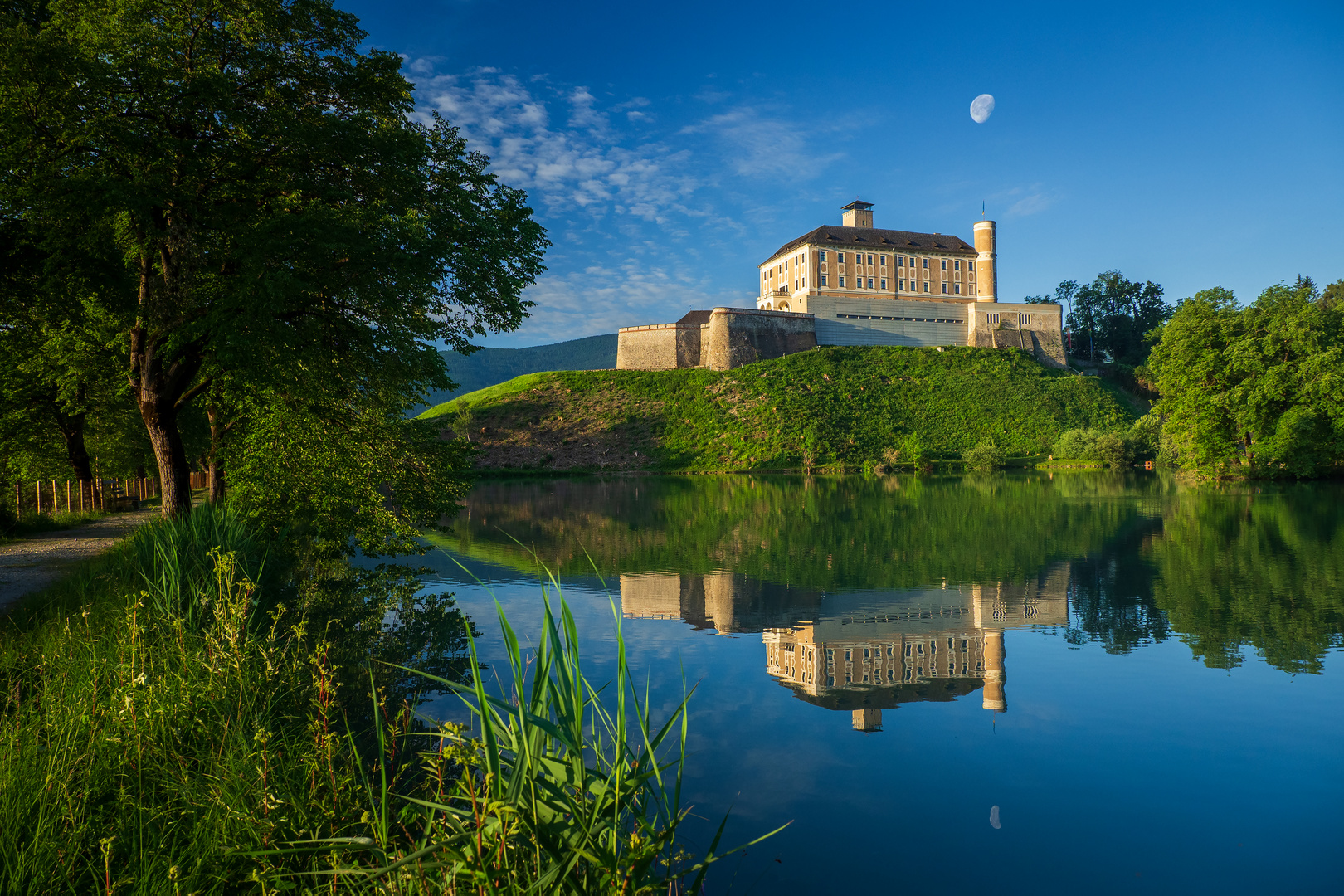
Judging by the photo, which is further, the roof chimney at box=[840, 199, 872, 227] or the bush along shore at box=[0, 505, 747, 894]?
the roof chimney at box=[840, 199, 872, 227]

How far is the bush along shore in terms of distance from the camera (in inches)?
115

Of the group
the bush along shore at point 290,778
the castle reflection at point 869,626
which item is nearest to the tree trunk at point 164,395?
the bush along shore at point 290,778

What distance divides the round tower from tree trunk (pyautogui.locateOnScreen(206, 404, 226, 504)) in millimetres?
85064

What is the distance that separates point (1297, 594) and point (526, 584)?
574 inches

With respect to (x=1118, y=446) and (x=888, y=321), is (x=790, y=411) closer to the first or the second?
(x=888, y=321)

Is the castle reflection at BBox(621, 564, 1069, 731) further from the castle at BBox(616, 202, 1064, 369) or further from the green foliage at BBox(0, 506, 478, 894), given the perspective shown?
the castle at BBox(616, 202, 1064, 369)

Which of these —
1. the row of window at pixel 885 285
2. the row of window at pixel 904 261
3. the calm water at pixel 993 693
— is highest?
the row of window at pixel 904 261

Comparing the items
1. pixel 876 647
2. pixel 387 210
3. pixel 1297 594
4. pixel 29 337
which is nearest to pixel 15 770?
pixel 876 647

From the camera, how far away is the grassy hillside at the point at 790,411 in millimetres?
66875

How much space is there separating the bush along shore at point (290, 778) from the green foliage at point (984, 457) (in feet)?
188

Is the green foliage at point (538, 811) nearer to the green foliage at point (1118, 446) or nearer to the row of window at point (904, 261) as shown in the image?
the green foliage at point (1118, 446)

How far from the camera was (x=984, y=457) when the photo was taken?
59.8m

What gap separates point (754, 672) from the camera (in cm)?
967

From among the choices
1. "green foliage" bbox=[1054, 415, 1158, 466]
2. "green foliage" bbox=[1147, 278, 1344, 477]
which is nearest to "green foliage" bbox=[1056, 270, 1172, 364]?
"green foliage" bbox=[1054, 415, 1158, 466]
